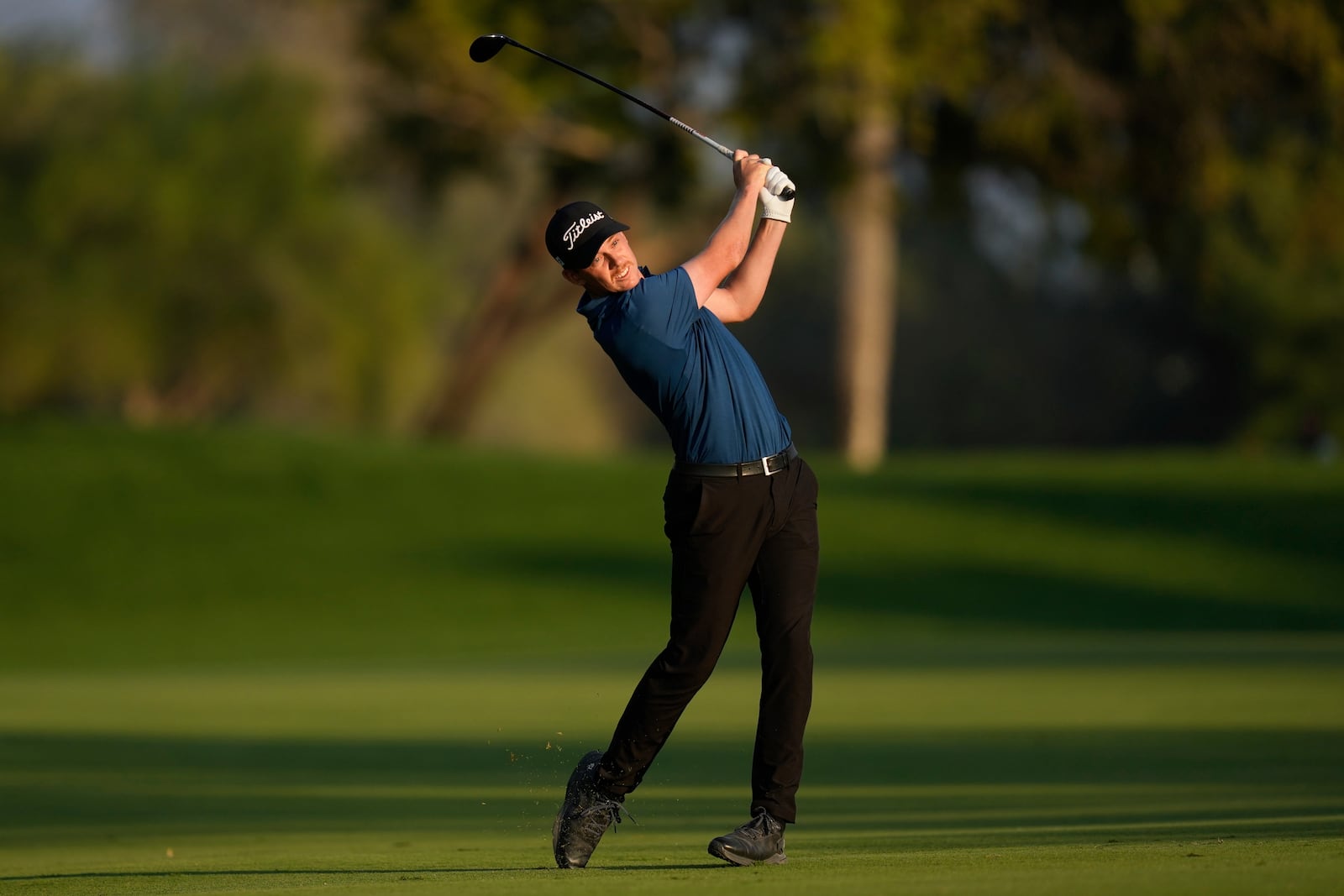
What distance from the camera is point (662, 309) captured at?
6.70 meters

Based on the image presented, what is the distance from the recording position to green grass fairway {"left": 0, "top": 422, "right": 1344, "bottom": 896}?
744 cm

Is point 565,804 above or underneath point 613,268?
underneath

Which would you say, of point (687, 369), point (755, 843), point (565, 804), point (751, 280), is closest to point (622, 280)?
point (687, 369)

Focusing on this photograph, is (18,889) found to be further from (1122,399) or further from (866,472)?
(1122,399)

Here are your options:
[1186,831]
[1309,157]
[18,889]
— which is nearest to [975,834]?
[1186,831]

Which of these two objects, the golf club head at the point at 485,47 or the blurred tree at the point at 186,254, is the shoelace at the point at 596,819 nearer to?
the golf club head at the point at 485,47

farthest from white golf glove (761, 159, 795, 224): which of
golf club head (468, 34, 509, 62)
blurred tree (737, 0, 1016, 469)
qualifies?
blurred tree (737, 0, 1016, 469)

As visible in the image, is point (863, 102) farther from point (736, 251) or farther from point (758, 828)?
point (758, 828)

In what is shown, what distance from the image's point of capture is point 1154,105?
34062 millimetres

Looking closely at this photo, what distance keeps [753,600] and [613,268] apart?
1104 mm

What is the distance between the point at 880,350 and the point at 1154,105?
5959 millimetres

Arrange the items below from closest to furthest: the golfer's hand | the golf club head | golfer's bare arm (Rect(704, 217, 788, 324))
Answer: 1. the golfer's hand
2. golfer's bare arm (Rect(704, 217, 788, 324))
3. the golf club head

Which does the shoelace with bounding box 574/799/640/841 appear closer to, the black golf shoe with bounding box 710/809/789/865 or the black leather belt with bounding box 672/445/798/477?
the black golf shoe with bounding box 710/809/789/865

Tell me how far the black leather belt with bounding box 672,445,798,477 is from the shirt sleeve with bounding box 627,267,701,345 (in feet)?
1.28
